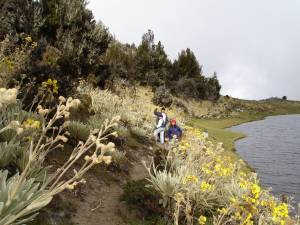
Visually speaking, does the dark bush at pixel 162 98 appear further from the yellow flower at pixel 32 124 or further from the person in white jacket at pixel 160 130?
the yellow flower at pixel 32 124

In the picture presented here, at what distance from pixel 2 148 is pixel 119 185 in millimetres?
2777

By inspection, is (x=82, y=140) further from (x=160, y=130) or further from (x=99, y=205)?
(x=160, y=130)

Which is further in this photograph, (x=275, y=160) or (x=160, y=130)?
(x=275, y=160)

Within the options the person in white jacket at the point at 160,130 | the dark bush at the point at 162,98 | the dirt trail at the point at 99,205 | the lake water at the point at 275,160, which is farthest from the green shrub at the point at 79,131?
the dark bush at the point at 162,98

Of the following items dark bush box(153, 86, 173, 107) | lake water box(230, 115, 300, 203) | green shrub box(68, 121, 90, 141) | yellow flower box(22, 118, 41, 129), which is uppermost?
dark bush box(153, 86, 173, 107)

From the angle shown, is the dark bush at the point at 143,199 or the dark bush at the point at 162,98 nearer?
the dark bush at the point at 143,199

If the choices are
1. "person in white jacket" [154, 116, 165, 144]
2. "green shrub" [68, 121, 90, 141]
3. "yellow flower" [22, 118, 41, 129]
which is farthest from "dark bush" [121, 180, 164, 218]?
"person in white jacket" [154, 116, 165, 144]

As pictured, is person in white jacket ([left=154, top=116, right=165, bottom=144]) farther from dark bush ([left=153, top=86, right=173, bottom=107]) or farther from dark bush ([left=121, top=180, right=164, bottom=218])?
dark bush ([left=153, top=86, right=173, bottom=107])

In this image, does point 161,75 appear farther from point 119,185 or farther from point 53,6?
point 119,185

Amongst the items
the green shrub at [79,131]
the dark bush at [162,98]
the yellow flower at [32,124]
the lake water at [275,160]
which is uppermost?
the dark bush at [162,98]

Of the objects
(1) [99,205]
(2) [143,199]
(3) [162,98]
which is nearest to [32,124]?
(1) [99,205]

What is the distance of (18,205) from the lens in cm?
290

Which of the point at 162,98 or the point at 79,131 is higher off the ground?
the point at 162,98

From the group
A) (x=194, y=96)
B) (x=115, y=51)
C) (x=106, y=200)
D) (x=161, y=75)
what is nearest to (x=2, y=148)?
Result: (x=106, y=200)
